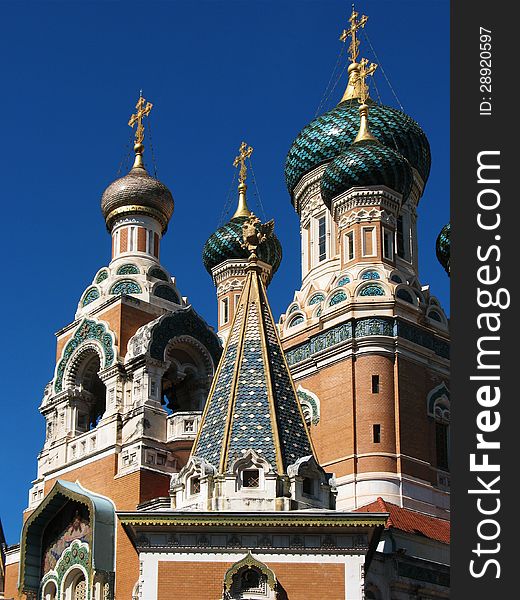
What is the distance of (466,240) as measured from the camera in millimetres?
9320

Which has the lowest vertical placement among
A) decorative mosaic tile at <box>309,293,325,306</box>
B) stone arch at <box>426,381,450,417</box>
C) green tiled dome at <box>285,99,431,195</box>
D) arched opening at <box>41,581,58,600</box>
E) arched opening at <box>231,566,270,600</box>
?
arched opening at <box>231,566,270,600</box>

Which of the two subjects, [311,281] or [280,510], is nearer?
[280,510]

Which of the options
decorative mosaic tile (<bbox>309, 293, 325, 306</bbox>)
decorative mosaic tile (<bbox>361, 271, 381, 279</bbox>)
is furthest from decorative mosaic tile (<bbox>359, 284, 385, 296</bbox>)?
decorative mosaic tile (<bbox>309, 293, 325, 306</bbox>)

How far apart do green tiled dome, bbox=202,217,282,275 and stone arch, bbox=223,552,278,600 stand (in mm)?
15465

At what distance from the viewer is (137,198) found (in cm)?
2392

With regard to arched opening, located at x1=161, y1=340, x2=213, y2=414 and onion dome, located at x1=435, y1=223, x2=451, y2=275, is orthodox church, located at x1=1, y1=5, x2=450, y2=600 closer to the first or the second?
arched opening, located at x1=161, y1=340, x2=213, y2=414

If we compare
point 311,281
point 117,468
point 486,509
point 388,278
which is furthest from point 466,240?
point 311,281

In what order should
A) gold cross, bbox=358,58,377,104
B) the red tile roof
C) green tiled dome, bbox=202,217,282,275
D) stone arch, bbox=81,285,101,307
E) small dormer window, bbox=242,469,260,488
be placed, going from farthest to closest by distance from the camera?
green tiled dome, bbox=202,217,282,275
gold cross, bbox=358,58,377,104
stone arch, bbox=81,285,101,307
the red tile roof
small dormer window, bbox=242,469,260,488

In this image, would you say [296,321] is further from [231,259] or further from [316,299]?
[231,259]

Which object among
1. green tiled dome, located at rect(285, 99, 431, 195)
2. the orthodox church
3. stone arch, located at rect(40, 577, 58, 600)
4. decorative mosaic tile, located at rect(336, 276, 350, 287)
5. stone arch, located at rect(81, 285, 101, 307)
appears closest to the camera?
the orthodox church

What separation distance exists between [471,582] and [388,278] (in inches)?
570

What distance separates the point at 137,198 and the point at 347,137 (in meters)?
4.88

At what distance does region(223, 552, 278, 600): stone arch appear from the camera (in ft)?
40.7

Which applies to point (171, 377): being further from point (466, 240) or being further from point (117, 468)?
point (466, 240)
